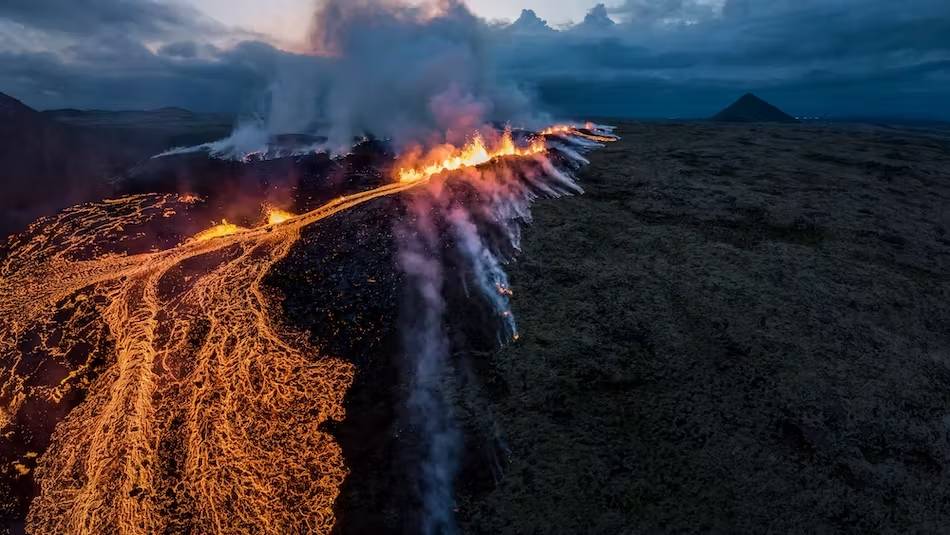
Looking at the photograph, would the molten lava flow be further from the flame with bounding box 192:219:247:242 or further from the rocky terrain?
the rocky terrain

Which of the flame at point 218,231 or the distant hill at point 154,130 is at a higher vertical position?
the distant hill at point 154,130

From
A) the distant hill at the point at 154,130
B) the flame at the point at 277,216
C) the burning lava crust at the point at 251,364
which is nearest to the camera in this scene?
the burning lava crust at the point at 251,364

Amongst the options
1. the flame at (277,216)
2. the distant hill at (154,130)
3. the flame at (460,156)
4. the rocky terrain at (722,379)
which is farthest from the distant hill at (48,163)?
the rocky terrain at (722,379)

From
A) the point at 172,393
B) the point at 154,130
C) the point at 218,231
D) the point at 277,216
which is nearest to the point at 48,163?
the point at 218,231

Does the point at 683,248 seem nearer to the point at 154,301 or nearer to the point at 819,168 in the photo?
the point at 154,301

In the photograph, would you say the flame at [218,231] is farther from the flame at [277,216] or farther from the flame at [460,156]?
the flame at [460,156]
